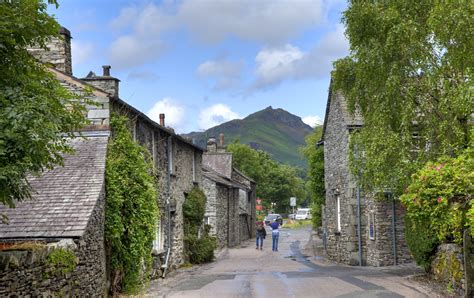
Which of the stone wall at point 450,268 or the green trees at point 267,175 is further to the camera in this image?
the green trees at point 267,175

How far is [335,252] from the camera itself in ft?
94.2

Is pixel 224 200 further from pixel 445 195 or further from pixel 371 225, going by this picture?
pixel 445 195

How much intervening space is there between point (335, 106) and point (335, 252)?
24.7 ft

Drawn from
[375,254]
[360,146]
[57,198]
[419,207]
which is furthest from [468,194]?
[375,254]

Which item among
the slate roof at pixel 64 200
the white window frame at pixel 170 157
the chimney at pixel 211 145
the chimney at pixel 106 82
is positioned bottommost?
the slate roof at pixel 64 200

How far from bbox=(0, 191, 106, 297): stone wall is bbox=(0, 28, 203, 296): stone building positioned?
0.05ft

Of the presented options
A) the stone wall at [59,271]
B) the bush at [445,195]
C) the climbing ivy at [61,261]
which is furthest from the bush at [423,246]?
the climbing ivy at [61,261]

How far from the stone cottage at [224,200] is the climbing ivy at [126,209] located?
773 inches

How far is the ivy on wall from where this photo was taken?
26438 millimetres

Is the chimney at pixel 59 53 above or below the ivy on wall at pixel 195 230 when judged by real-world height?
above

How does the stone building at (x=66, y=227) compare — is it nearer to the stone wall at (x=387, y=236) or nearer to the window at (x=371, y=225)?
the stone wall at (x=387, y=236)

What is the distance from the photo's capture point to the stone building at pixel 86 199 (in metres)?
11.6

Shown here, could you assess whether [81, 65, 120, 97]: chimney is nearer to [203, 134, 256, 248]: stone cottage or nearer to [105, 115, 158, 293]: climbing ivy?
[105, 115, 158, 293]: climbing ivy

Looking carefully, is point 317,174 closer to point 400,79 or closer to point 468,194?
point 400,79
